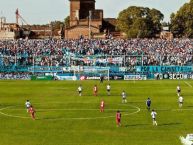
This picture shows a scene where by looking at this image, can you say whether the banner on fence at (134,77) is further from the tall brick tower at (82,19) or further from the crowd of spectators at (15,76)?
the tall brick tower at (82,19)

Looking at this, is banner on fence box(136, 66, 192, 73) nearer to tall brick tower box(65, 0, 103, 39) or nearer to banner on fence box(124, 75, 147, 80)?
banner on fence box(124, 75, 147, 80)

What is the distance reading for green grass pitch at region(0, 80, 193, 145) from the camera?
135ft

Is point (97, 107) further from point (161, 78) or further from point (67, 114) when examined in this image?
point (161, 78)

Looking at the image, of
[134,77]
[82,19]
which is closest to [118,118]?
[134,77]

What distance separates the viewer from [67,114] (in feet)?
174

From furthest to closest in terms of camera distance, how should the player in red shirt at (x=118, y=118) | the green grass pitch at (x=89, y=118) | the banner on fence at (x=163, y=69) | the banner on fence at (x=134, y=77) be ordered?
the banner on fence at (x=163, y=69)
the banner on fence at (x=134, y=77)
the player in red shirt at (x=118, y=118)
the green grass pitch at (x=89, y=118)

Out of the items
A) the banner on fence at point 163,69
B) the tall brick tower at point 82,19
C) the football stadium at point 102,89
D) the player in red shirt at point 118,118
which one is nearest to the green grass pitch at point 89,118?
the football stadium at point 102,89

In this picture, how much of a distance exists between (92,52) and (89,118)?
60.7 metres

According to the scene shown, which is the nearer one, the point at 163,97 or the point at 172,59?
the point at 163,97

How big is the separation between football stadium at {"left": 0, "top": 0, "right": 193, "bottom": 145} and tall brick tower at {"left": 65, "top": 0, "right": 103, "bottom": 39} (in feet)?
52.6

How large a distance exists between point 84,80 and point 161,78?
44.9 ft

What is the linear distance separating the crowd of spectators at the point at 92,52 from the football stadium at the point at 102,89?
7.4 inches

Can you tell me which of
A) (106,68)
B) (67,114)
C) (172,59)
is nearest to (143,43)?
(172,59)

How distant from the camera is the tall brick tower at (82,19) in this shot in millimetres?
177875
